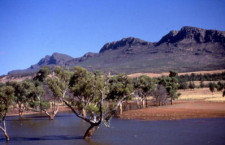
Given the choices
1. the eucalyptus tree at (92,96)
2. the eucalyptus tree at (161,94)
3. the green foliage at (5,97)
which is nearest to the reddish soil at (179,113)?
the eucalyptus tree at (161,94)

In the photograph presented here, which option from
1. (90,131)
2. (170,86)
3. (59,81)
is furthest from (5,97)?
(170,86)

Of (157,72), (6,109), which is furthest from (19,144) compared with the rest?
(157,72)

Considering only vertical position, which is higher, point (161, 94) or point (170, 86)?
point (170, 86)

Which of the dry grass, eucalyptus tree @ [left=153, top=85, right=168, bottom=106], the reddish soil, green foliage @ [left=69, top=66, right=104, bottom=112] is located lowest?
the reddish soil

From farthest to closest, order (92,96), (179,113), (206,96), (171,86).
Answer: (206,96)
(171,86)
(179,113)
(92,96)

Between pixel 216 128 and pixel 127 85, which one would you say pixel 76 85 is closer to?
pixel 127 85

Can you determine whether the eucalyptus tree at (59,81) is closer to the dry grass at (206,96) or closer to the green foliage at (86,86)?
the green foliage at (86,86)

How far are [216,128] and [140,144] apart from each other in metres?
11.4

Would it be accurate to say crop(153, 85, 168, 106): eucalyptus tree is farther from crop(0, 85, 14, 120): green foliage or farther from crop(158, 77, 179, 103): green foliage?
crop(0, 85, 14, 120): green foliage

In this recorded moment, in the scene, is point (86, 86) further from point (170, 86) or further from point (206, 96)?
point (206, 96)

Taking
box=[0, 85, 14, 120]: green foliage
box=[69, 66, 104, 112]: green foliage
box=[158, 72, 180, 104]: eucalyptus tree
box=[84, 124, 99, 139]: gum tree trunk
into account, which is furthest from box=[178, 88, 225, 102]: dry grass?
box=[0, 85, 14, 120]: green foliage

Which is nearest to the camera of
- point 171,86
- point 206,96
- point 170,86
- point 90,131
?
point 90,131

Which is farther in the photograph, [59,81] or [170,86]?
[170,86]

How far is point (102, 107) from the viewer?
29.3 metres
